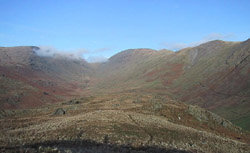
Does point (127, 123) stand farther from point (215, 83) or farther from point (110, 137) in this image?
point (215, 83)

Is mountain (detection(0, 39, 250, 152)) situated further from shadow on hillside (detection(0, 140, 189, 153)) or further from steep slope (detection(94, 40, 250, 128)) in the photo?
steep slope (detection(94, 40, 250, 128))

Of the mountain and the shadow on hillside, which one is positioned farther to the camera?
the mountain

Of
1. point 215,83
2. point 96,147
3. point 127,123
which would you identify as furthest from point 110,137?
point 215,83

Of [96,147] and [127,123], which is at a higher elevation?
[96,147]

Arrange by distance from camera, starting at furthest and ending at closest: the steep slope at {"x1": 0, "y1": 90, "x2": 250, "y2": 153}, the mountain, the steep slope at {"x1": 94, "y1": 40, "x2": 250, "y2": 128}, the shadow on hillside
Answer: the steep slope at {"x1": 94, "y1": 40, "x2": 250, "y2": 128}
the mountain
the steep slope at {"x1": 0, "y1": 90, "x2": 250, "y2": 153}
the shadow on hillside

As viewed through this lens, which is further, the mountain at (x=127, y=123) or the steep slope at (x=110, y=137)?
the mountain at (x=127, y=123)

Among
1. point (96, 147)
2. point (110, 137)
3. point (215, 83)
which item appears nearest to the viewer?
point (96, 147)

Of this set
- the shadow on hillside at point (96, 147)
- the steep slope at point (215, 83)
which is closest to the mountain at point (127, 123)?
the shadow on hillside at point (96, 147)

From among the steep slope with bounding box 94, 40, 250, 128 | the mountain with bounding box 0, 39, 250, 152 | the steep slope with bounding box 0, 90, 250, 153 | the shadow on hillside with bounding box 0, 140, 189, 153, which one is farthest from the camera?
the steep slope with bounding box 94, 40, 250, 128

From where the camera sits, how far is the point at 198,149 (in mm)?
25156

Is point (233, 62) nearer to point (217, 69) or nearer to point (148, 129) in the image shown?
point (217, 69)

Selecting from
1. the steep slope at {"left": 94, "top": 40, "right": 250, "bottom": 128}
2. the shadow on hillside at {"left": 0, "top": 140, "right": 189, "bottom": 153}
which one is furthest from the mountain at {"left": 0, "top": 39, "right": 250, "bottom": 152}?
the steep slope at {"left": 94, "top": 40, "right": 250, "bottom": 128}

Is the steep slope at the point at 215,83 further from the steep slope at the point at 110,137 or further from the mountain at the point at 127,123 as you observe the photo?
the steep slope at the point at 110,137

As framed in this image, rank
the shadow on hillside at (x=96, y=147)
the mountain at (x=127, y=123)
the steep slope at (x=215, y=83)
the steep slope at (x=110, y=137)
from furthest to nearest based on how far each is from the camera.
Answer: the steep slope at (x=215, y=83)
the mountain at (x=127, y=123)
the steep slope at (x=110, y=137)
the shadow on hillside at (x=96, y=147)
